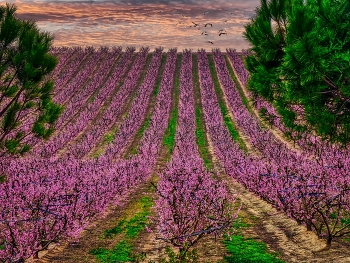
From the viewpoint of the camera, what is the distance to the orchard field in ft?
39.3

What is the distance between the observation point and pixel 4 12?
41.4 ft

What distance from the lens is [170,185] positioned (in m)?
12.9

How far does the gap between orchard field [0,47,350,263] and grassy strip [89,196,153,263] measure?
6 centimetres

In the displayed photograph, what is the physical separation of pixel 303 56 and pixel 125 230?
9.74 metres

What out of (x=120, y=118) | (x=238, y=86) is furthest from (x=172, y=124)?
(x=238, y=86)

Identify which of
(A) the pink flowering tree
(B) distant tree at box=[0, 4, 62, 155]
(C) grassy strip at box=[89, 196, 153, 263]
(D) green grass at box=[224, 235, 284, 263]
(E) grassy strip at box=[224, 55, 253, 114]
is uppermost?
(B) distant tree at box=[0, 4, 62, 155]

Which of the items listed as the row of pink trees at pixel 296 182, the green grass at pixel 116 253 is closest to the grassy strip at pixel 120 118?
the row of pink trees at pixel 296 182

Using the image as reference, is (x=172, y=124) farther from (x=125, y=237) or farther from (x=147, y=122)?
(x=125, y=237)

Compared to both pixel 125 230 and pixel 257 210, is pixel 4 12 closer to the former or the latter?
pixel 125 230

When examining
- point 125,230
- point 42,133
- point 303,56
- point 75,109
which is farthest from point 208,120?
point 303,56

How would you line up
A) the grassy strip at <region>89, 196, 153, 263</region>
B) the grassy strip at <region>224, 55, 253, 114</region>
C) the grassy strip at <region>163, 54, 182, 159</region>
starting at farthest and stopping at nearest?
1. the grassy strip at <region>224, 55, 253, 114</region>
2. the grassy strip at <region>163, 54, 182, 159</region>
3. the grassy strip at <region>89, 196, 153, 263</region>

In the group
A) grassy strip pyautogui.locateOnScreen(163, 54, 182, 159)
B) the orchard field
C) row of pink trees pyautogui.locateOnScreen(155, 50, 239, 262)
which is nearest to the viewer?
row of pink trees pyautogui.locateOnScreen(155, 50, 239, 262)

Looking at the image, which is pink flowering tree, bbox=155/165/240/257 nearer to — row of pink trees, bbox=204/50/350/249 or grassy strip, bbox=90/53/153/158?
row of pink trees, bbox=204/50/350/249

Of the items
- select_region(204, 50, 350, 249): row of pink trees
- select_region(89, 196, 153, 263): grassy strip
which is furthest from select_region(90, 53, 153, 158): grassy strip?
select_region(89, 196, 153, 263): grassy strip
